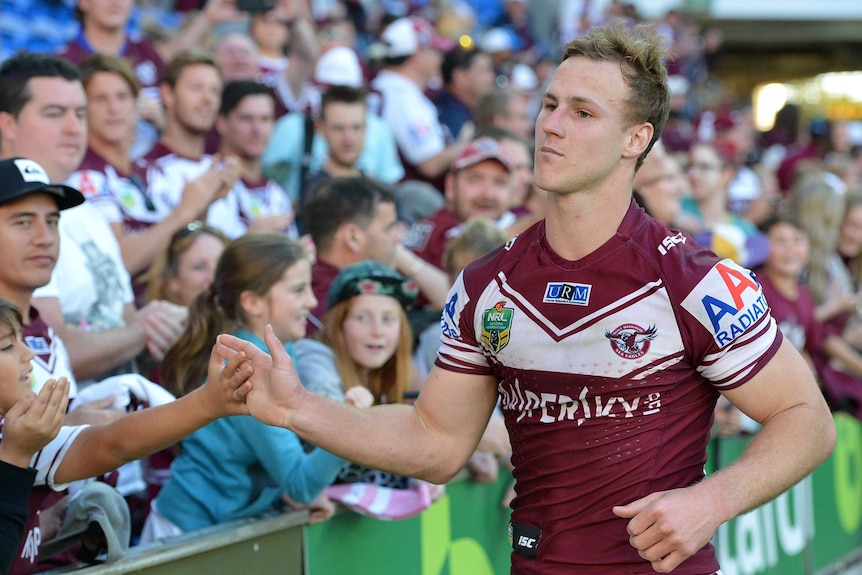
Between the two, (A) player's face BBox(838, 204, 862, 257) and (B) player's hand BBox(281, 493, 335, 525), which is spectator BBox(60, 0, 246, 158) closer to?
(B) player's hand BBox(281, 493, 335, 525)

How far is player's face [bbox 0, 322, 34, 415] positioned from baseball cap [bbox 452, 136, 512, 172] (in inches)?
154

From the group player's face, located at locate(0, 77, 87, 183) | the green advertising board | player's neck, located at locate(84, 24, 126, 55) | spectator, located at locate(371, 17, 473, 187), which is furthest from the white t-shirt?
player's face, located at locate(0, 77, 87, 183)

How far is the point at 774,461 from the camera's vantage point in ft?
9.71

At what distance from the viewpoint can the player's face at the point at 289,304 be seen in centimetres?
440

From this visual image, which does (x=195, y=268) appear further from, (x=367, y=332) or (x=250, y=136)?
(x=250, y=136)

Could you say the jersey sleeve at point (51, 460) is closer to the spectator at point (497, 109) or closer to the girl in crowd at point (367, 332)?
the girl in crowd at point (367, 332)

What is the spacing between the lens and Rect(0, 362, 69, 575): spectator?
9.93 feet

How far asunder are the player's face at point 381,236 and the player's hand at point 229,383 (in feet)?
8.74

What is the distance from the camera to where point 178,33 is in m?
9.35

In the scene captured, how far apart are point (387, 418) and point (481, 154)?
3790 mm

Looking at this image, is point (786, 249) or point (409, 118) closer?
point (786, 249)

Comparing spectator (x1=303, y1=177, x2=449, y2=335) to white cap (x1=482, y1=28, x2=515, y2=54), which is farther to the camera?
white cap (x1=482, y1=28, x2=515, y2=54)

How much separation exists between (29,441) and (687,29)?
726 inches

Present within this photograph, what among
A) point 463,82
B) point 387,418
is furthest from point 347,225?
point 463,82
